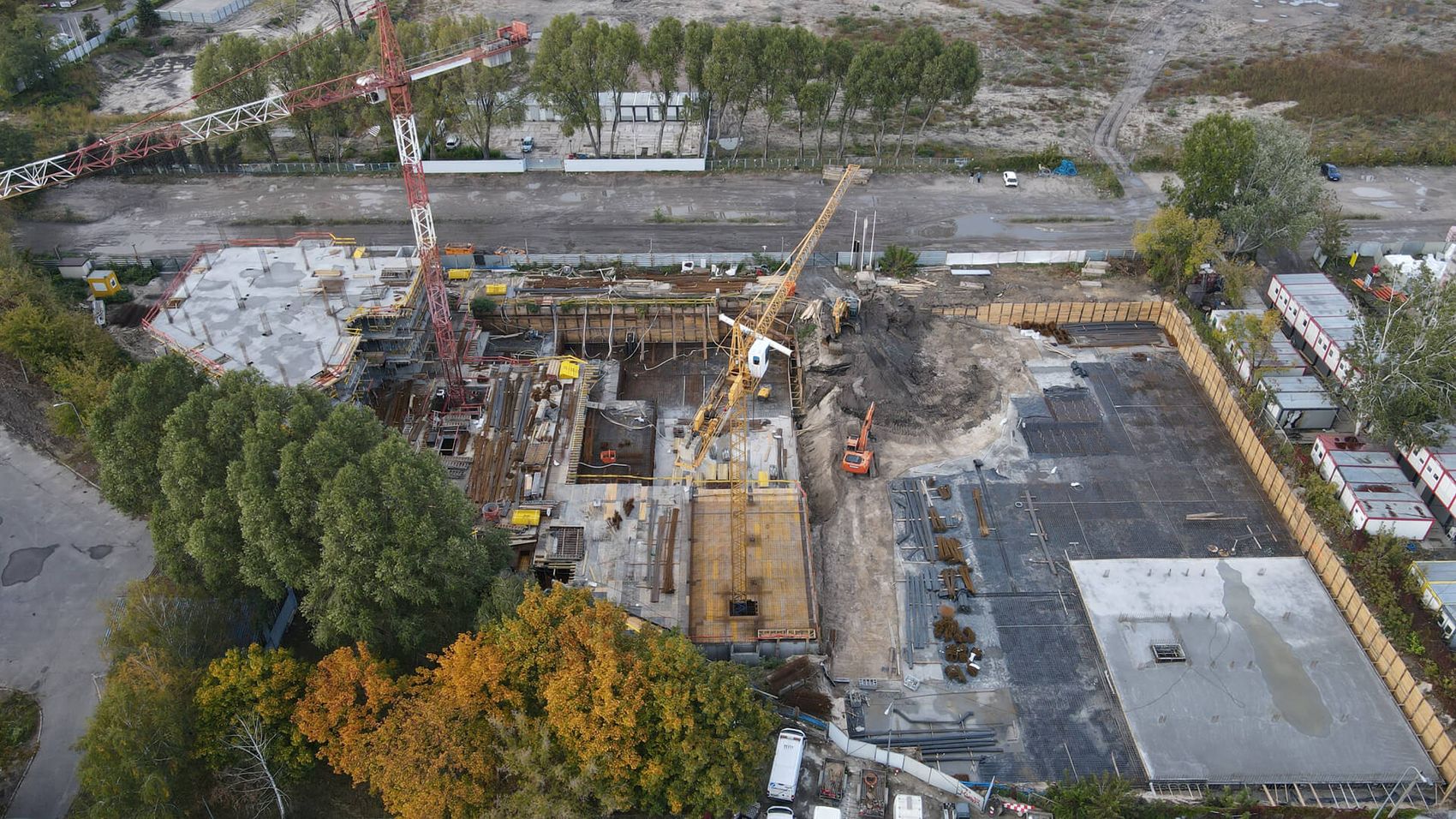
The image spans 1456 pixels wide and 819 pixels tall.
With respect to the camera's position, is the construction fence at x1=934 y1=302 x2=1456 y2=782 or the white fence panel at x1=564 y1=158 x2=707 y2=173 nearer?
the construction fence at x1=934 y1=302 x2=1456 y2=782

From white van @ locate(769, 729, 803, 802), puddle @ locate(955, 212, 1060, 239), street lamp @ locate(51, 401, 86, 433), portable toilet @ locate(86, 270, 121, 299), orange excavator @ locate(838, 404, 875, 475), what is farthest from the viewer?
puddle @ locate(955, 212, 1060, 239)

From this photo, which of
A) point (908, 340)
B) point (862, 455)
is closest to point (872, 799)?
point (862, 455)

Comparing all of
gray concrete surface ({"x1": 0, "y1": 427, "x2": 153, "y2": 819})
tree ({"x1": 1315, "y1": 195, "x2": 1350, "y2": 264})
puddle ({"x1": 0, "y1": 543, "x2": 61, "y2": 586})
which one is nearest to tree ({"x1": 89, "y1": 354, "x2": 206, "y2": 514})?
gray concrete surface ({"x1": 0, "y1": 427, "x2": 153, "y2": 819})

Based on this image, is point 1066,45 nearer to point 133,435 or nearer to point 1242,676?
point 1242,676

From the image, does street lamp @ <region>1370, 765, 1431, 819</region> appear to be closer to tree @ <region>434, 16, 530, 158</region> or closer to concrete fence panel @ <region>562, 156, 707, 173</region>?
concrete fence panel @ <region>562, 156, 707, 173</region>

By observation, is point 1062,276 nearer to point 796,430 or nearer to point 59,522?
point 796,430

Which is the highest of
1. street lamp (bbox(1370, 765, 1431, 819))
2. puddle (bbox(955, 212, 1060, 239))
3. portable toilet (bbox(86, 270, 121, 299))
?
puddle (bbox(955, 212, 1060, 239))

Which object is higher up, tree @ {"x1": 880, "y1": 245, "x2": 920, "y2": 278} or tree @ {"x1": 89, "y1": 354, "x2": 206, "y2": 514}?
tree @ {"x1": 89, "y1": 354, "x2": 206, "y2": 514}
